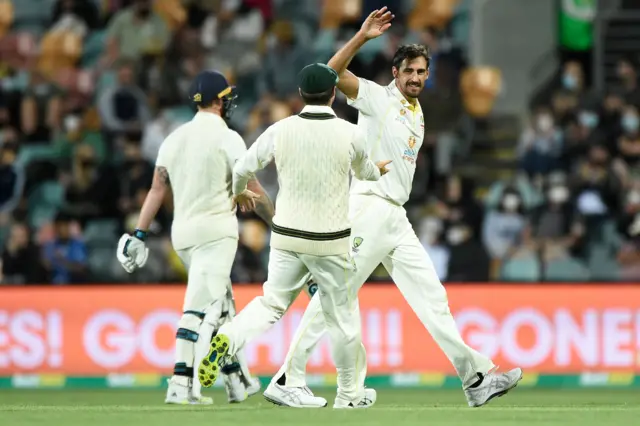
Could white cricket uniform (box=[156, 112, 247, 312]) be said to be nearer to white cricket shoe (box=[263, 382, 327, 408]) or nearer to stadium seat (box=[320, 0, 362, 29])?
white cricket shoe (box=[263, 382, 327, 408])

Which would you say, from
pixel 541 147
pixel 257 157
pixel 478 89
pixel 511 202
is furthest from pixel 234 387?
pixel 478 89

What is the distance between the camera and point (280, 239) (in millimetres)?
9711

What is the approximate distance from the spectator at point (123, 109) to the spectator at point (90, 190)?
87cm

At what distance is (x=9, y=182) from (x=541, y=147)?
6771 millimetres

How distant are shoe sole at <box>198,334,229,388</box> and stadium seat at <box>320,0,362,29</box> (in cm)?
1179

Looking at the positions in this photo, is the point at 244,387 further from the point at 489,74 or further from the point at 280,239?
the point at 489,74

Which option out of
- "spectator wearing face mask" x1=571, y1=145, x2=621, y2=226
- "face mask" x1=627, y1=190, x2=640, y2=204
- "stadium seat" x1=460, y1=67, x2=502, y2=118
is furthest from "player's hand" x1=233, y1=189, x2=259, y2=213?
"stadium seat" x1=460, y1=67, x2=502, y2=118

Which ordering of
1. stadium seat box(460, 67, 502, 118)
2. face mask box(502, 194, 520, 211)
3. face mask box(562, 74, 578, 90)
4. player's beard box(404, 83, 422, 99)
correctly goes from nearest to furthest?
player's beard box(404, 83, 422, 99) → face mask box(502, 194, 520, 211) → face mask box(562, 74, 578, 90) → stadium seat box(460, 67, 502, 118)

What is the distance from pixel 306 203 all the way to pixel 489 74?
1139 centimetres

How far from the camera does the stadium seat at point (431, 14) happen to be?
2141 centimetres

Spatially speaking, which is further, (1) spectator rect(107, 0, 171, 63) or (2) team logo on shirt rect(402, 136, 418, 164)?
(1) spectator rect(107, 0, 171, 63)

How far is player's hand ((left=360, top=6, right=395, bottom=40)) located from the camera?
995 cm

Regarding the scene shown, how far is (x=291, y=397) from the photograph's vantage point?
10.5m

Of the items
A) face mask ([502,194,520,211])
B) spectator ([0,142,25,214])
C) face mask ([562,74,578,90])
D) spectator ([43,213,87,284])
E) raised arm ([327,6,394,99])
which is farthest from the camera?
face mask ([562,74,578,90])
